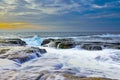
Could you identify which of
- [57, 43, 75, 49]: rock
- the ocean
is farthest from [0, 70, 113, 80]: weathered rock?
[57, 43, 75, 49]: rock

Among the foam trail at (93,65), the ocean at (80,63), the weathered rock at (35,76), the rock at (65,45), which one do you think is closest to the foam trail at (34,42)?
the rock at (65,45)

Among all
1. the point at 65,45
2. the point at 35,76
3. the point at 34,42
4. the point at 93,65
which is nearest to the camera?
the point at 35,76

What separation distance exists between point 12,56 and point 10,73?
3.96 meters

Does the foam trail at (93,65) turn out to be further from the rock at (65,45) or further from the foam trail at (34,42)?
the foam trail at (34,42)

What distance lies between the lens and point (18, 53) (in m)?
12.2

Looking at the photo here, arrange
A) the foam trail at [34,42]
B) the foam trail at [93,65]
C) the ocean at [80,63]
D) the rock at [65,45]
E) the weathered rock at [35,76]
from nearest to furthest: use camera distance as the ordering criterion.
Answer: the weathered rock at [35,76]
the foam trail at [93,65]
the ocean at [80,63]
the rock at [65,45]
the foam trail at [34,42]

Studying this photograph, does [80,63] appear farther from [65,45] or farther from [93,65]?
[65,45]

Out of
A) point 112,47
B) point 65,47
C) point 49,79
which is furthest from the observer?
point 65,47

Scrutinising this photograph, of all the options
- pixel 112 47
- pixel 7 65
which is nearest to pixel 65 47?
pixel 112 47

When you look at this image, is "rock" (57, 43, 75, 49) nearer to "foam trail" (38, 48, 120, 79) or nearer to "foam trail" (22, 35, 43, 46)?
"foam trail" (38, 48, 120, 79)

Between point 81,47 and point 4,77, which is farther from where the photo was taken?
point 81,47

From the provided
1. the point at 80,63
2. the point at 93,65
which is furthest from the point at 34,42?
the point at 93,65

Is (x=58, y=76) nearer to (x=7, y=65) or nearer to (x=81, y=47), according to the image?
(x=7, y=65)

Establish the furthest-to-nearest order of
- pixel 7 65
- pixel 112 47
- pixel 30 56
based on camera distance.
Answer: pixel 112 47
pixel 30 56
pixel 7 65
